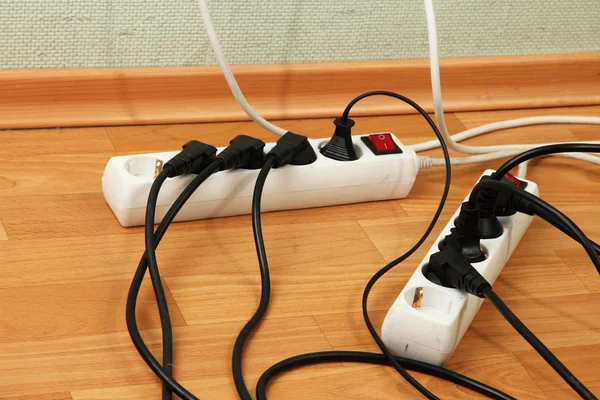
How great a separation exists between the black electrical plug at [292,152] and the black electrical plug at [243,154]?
0.01 metres

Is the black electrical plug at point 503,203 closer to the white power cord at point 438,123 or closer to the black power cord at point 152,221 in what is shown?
the white power cord at point 438,123

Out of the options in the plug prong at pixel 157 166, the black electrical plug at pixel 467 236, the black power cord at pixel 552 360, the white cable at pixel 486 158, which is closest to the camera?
the black power cord at pixel 552 360

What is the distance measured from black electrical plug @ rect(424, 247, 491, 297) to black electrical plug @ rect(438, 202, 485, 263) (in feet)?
0.04

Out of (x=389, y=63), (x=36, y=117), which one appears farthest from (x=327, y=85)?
(x=36, y=117)

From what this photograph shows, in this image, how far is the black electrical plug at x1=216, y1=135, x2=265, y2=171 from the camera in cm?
73

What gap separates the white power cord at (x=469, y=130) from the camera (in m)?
0.83

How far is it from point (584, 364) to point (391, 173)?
0.26 metres

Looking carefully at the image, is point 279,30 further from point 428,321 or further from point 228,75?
point 428,321

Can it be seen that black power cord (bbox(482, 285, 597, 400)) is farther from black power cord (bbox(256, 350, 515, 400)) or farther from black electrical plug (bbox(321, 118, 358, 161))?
black electrical plug (bbox(321, 118, 358, 161))

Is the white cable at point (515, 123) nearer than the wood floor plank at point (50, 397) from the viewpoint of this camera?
No

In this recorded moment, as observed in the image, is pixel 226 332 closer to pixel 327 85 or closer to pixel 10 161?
pixel 10 161

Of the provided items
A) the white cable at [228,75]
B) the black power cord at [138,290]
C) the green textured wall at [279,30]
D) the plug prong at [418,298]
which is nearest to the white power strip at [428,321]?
the plug prong at [418,298]

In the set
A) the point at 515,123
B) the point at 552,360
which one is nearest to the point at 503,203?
the point at 552,360

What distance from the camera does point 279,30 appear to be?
958 millimetres
